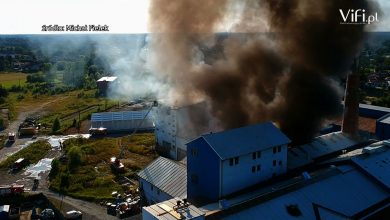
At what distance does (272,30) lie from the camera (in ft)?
135

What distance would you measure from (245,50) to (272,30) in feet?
13.5

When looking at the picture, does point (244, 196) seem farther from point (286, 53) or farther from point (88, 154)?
Answer: point (88, 154)

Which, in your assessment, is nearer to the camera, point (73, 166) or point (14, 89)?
point (73, 166)

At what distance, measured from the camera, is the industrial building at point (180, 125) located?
137 feet

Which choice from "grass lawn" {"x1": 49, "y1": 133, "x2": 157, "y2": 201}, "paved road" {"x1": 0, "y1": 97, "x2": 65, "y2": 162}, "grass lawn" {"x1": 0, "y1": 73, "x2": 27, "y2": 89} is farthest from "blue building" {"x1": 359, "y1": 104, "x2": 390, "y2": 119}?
"grass lawn" {"x1": 0, "y1": 73, "x2": 27, "y2": 89}

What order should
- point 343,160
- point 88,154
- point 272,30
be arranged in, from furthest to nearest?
1. point 88,154
2. point 272,30
3. point 343,160

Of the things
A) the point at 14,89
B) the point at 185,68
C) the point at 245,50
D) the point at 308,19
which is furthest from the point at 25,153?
the point at 14,89

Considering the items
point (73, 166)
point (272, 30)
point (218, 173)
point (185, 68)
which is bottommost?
point (73, 166)

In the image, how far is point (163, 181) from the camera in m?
30.2

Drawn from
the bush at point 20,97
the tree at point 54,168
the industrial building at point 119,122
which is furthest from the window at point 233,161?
the bush at point 20,97

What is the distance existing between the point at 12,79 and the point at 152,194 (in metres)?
104

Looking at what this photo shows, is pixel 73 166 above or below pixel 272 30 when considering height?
below

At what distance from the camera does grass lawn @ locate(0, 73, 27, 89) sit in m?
110

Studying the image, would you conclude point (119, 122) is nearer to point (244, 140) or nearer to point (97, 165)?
point (97, 165)
